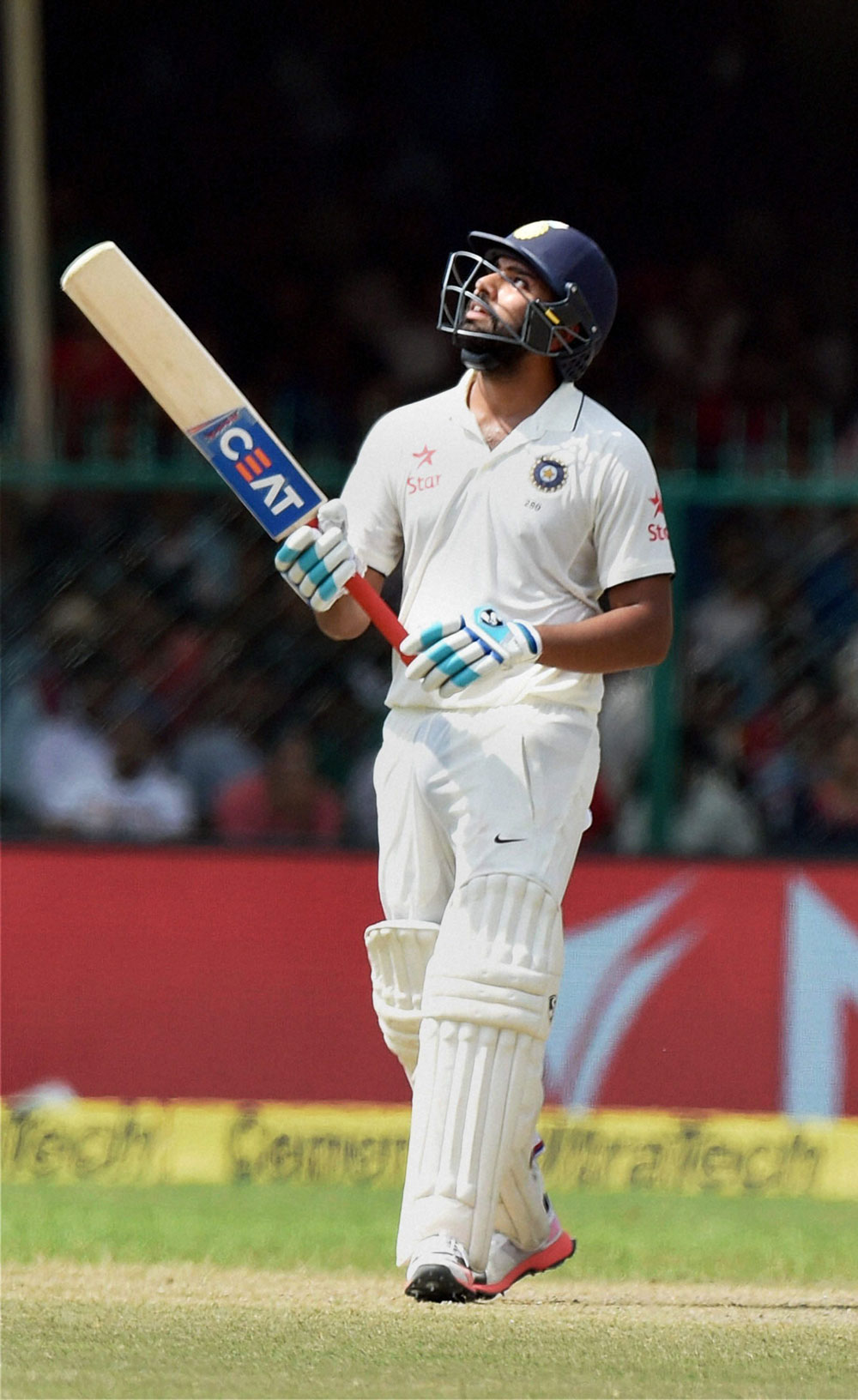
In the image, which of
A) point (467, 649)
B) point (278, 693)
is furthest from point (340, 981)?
point (467, 649)

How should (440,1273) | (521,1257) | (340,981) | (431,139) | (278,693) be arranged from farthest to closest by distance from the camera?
(431,139) < (278,693) < (340,981) < (521,1257) < (440,1273)

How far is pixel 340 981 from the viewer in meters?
6.05

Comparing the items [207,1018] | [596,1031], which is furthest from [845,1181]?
[207,1018]

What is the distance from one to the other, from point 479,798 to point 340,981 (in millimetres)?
2319

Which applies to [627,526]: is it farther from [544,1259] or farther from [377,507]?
[544,1259]

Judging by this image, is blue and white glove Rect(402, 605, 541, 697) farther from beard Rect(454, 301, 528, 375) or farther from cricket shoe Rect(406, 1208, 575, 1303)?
cricket shoe Rect(406, 1208, 575, 1303)

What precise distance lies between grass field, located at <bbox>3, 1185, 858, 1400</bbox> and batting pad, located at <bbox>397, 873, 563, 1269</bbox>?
0.60 feet

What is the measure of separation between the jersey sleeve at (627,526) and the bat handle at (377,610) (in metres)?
0.41

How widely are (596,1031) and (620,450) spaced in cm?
247

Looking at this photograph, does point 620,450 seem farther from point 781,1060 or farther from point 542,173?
point 542,173

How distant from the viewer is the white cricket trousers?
3.84m

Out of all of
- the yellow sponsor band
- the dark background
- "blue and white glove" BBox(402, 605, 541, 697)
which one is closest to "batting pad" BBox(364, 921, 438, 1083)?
"blue and white glove" BBox(402, 605, 541, 697)

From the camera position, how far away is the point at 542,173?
32.3 feet

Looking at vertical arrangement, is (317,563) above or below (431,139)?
below
